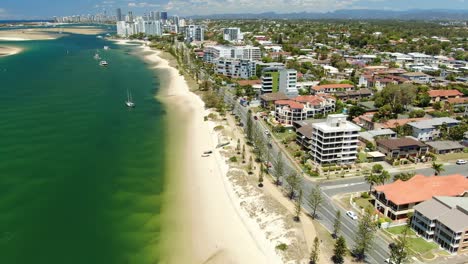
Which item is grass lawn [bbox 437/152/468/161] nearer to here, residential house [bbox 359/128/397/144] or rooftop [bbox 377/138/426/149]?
rooftop [bbox 377/138/426/149]

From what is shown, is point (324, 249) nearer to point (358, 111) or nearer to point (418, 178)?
point (418, 178)

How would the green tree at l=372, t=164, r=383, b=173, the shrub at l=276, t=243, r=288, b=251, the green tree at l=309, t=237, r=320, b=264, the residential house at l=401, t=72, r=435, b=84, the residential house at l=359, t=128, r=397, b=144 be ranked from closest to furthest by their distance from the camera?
the green tree at l=309, t=237, r=320, b=264
the shrub at l=276, t=243, r=288, b=251
the green tree at l=372, t=164, r=383, b=173
the residential house at l=359, t=128, r=397, b=144
the residential house at l=401, t=72, r=435, b=84

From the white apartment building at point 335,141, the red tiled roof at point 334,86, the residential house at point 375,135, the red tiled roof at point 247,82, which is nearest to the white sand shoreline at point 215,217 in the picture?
the white apartment building at point 335,141

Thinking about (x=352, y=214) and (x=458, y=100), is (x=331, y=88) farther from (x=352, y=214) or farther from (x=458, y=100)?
(x=352, y=214)

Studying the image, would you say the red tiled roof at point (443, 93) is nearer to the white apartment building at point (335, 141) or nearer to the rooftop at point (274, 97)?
the rooftop at point (274, 97)

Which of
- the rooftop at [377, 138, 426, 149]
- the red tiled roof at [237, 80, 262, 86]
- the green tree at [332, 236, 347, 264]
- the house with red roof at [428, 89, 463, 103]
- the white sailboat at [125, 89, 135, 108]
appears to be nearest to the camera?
the green tree at [332, 236, 347, 264]

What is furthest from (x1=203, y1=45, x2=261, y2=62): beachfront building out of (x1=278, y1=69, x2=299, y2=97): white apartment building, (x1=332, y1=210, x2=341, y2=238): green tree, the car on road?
(x1=332, y1=210, x2=341, y2=238): green tree

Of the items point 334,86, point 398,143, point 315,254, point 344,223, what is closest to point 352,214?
point 344,223
